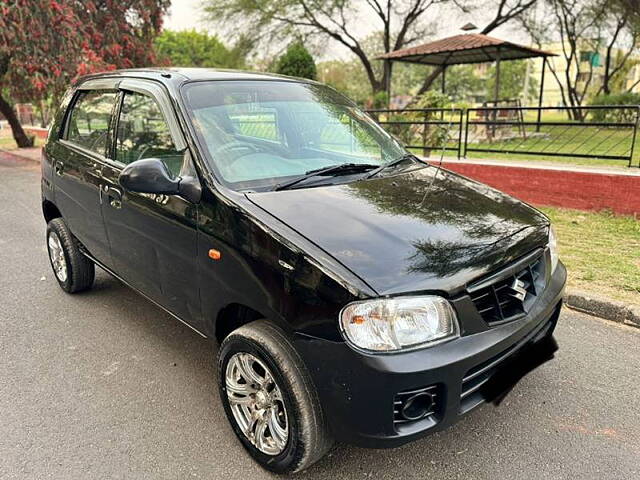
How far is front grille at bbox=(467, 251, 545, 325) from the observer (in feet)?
7.32

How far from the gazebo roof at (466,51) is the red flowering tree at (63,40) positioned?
7.60m

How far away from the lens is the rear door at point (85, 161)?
3.69 m

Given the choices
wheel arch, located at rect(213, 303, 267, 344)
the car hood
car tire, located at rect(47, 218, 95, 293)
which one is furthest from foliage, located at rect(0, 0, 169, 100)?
the car hood

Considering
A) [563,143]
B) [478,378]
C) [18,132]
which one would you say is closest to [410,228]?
[478,378]

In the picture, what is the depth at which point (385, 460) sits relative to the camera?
2521 mm

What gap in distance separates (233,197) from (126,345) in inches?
69.2

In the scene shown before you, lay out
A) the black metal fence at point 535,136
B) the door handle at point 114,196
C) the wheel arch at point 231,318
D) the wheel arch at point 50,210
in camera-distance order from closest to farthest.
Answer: the wheel arch at point 231,318, the door handle at point 114,196, the wheel arch at point 50,210, the black metal fence at point 535,136

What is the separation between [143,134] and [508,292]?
2.42m

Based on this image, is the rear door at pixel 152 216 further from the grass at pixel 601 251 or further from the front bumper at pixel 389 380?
the grass at pixel 601 251

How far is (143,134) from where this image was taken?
3.35 meters

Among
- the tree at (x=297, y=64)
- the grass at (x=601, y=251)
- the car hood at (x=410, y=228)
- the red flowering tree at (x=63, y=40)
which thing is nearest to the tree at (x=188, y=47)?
the tree at (x=297, y=64)

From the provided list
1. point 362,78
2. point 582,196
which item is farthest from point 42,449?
point 362,78

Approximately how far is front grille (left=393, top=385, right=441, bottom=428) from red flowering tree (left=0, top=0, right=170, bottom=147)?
13.2 m

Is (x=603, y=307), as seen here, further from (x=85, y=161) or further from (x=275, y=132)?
(x=85, y=161)
